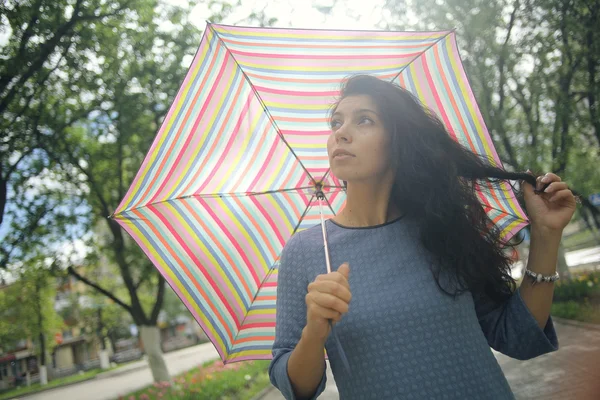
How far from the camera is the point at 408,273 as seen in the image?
1572 mm

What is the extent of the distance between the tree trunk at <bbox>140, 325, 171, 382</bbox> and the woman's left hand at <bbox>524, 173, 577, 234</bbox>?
38.8 feet

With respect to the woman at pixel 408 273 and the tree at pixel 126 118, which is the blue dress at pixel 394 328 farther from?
the tree at pixel 126 118

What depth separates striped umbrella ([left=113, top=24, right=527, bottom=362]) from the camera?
211 centimetres

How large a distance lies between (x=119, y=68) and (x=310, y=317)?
422 inches

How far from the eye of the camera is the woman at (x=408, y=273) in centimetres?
142

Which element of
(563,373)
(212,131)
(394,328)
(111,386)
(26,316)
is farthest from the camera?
(26,316)

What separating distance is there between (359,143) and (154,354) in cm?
1200

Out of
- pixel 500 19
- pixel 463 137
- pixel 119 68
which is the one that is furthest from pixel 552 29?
pixel 463 137

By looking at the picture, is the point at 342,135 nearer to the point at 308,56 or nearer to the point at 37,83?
the point at 308,56

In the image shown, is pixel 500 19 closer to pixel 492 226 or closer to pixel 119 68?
pixel 119 68

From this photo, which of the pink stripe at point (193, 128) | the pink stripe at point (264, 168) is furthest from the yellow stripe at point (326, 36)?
the pink stripe at point (264, 168)

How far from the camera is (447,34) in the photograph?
7.58ft

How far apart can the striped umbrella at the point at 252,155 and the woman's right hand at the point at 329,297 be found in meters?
1.09

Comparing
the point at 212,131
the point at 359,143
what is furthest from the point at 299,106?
the point at 359,143
